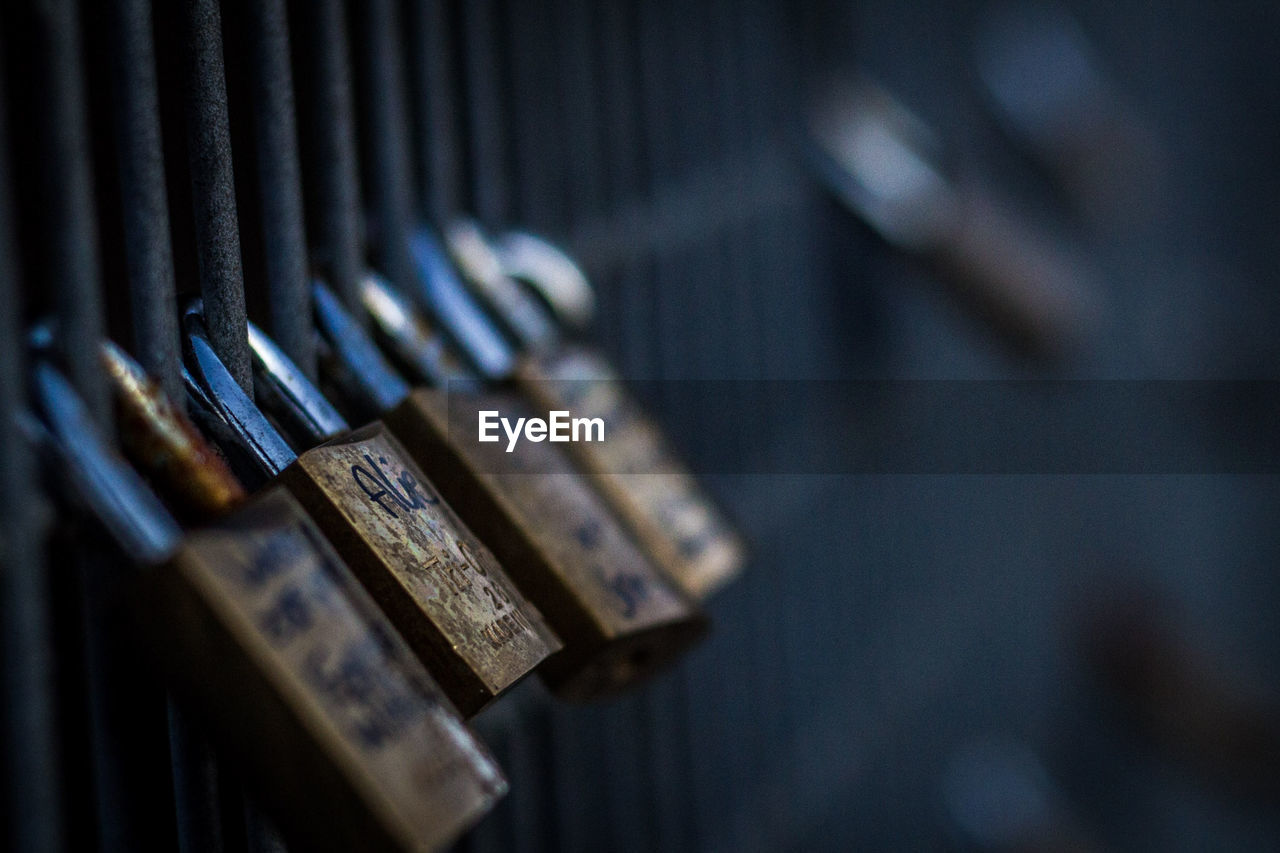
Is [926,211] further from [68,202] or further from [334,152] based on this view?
[68,202]

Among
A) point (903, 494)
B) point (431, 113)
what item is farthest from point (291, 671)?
point (903, 494)

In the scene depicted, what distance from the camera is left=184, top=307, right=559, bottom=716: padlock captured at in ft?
1.30

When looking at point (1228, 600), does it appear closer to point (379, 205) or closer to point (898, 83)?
point (898, 83)

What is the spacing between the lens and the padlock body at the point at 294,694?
A: 325 mm

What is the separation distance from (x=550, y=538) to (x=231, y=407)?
0.14 meters

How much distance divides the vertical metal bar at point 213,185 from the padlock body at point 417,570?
0.28ft

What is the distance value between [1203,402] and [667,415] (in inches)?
113

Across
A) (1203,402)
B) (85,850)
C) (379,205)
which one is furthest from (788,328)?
(1203,402)

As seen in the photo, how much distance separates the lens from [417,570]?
0.41 meters

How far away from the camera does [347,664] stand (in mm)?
346
